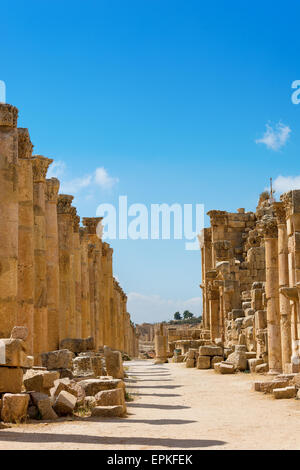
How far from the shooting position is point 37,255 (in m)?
20.4

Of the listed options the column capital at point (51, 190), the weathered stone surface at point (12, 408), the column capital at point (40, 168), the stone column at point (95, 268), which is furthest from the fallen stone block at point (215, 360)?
the weathered stone surface at point (12, 408)

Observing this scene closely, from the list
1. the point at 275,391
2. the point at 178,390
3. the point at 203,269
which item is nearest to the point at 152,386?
the point at 178,390

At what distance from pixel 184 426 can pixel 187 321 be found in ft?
329

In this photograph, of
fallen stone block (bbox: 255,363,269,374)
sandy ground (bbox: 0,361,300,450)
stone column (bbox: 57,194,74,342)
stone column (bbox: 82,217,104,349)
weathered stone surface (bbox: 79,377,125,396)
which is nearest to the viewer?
sandy ground (bbox: 0,361,300,450)

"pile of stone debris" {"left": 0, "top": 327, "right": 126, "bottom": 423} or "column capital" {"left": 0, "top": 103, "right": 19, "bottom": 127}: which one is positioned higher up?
"column capital" {"left": 0, "top": 103, "right": 19, "bottom": 127}

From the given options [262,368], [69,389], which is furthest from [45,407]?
[262,368]

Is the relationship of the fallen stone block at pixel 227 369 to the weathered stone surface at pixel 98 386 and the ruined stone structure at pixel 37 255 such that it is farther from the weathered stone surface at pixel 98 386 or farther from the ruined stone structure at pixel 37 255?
the weathered stone surface at pixel 98 386

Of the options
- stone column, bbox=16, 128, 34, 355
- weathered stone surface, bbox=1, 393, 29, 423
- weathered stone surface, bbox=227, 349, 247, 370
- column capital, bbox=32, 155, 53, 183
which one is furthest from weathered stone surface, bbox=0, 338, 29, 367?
weathered stone surface, bbox=227, 349, 247, 370

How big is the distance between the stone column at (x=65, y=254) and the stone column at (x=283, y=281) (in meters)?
8.67

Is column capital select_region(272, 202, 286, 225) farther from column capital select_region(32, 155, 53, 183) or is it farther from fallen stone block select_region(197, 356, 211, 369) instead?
fallen stone block select_region(197, 356, 211, 369)

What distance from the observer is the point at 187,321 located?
110875 millimetres

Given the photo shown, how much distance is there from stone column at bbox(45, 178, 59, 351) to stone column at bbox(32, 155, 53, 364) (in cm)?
209

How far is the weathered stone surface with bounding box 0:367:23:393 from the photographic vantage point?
11672mm
